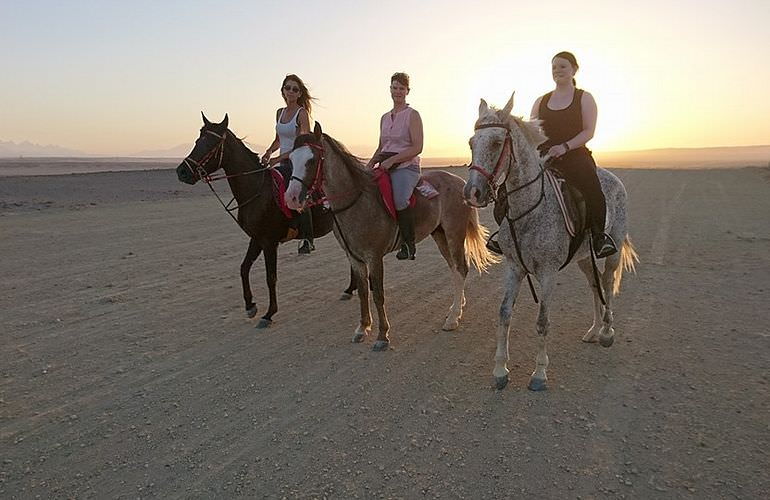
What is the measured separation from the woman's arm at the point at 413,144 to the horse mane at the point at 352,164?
0.29 meters

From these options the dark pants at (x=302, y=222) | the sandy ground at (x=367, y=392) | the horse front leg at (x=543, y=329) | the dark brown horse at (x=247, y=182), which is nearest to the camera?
the sandy ground at (x=367, y=392)

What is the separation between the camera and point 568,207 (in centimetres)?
494

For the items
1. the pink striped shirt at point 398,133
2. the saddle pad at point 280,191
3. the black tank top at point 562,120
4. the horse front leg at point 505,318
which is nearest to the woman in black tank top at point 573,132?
Result: the black tank top at point 562,120

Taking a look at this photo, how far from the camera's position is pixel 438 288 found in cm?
842

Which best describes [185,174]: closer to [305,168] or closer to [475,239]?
[305,168]

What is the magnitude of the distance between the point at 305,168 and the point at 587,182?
9.38ft

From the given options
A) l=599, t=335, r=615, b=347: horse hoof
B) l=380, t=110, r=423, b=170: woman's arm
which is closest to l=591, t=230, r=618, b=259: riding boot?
l=599, t=335, r=615, b=347: horse hoof

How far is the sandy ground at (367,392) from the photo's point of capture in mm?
3539

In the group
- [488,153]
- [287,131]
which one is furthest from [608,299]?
[287,131]

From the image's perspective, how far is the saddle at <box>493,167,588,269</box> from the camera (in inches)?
190

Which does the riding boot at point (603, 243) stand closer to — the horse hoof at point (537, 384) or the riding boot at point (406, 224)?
the horse hoof at point (537, 384)

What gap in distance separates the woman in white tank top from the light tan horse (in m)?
0.87

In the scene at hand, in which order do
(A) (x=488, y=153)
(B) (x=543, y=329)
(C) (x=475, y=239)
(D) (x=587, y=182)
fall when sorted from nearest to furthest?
1. (A) (x=488, y=153)
2. (B) (x=543, y=329)
3. (D) (x=587, y=182)
4. (C) (x=475, y=239)

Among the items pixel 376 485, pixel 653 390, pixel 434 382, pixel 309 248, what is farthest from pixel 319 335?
pixel 653 390
